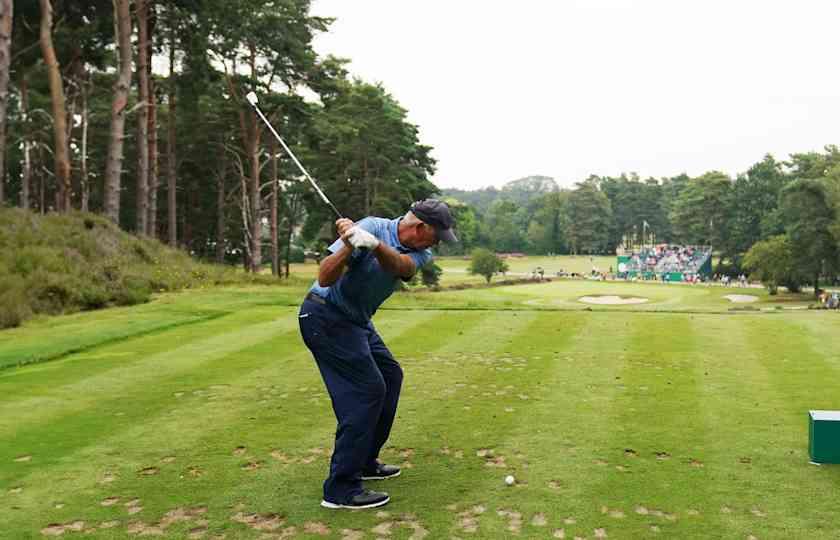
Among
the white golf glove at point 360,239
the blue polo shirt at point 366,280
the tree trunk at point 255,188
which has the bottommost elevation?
the blue polo shirt at point 366,280

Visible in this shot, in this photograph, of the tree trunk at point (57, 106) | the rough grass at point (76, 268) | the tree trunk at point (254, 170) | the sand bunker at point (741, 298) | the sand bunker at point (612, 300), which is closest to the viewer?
the rough grass at point (76, 268)

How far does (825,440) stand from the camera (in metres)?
5.62

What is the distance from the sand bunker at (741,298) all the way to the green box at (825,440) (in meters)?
56.9

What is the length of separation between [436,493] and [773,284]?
69.0 m

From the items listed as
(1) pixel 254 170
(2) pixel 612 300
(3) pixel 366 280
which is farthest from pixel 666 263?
(3) pixel 366 280

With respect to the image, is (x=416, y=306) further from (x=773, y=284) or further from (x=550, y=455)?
(x=773, y=284)

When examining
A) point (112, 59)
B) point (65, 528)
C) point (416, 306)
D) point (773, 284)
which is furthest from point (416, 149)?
point (65, 528)

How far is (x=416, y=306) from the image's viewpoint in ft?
55.2

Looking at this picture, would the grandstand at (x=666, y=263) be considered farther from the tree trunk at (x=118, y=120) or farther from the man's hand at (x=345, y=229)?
the man's hand at (x=345, y=229)

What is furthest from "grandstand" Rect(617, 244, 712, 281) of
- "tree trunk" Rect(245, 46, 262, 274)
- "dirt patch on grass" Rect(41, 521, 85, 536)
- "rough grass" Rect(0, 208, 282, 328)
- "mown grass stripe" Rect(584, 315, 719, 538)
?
"dirt patch on grass" Rect(41, 521, 85, 536)

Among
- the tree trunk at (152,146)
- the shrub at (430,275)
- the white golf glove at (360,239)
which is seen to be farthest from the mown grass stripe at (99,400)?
the shrub at (430,275)

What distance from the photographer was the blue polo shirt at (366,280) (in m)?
5.00

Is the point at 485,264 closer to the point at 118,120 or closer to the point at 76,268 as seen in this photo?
the point at 118,120

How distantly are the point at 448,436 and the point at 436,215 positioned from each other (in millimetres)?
2388
